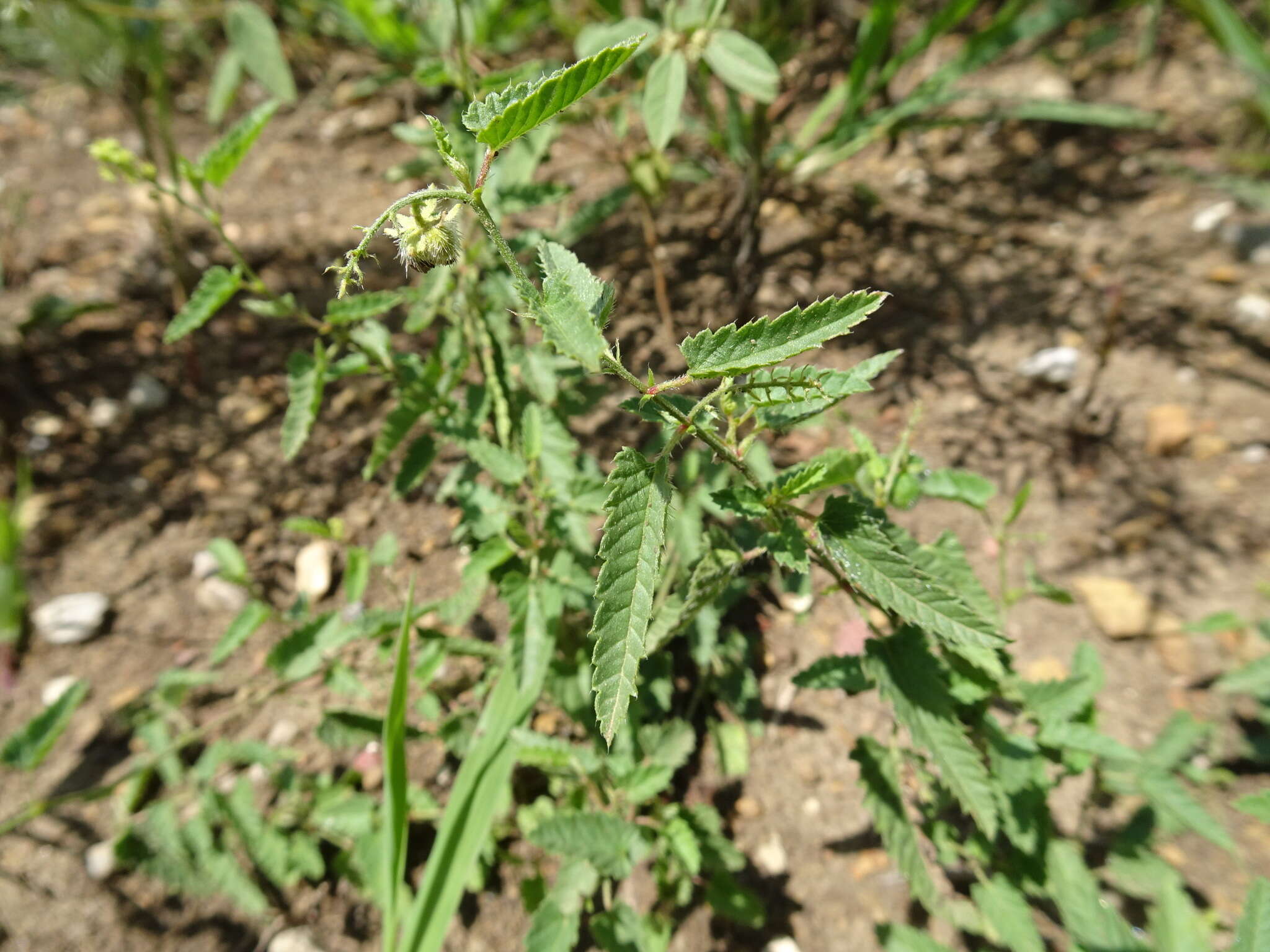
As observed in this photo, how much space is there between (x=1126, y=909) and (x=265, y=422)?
7.63ft

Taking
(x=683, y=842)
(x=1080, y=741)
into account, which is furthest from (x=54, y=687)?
(x=1080, y=741)

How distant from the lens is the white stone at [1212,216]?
7.30 feet

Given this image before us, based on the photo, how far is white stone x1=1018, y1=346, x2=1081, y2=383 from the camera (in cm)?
202

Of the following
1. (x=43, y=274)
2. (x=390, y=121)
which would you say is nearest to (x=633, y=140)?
(x=390, y=121)

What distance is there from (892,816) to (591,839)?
48cm

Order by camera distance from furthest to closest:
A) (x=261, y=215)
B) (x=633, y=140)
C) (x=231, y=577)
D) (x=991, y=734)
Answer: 1. (x=261, y=215)
2. (x=633, y=140)
3. (x=231, y=577)
4. (x=991, y=734)

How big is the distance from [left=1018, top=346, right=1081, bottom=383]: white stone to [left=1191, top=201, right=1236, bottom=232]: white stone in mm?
633

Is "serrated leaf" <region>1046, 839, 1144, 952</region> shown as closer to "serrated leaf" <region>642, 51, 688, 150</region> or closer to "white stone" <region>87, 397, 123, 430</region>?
"serrated leaf" <region>642, 51, 688, 150</region>

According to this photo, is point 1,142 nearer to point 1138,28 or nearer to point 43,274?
point 43,274

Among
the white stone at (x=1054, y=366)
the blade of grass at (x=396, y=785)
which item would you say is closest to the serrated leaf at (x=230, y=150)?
the blade of grass at (x=396, y=785)

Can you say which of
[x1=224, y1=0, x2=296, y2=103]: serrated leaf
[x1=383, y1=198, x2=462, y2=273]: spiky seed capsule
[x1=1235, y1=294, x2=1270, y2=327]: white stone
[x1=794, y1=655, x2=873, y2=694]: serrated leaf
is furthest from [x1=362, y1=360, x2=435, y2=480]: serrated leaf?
[x1=1235, y1=294, x2=1270, y2=327]: white stone

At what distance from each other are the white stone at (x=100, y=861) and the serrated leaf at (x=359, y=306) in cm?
124

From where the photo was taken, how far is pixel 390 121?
9.26ft

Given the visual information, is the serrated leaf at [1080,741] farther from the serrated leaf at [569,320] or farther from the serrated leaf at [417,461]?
the serrated leaf at [417,461]
